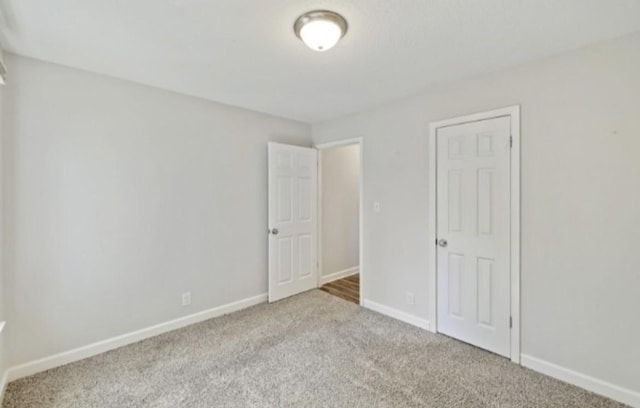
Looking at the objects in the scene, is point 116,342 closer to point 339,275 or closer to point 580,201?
point 339,275

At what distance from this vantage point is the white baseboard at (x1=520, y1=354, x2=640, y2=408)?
1852 millimetres

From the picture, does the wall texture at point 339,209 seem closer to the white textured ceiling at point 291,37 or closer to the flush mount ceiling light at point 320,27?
the white textured ceiling at point 291,37

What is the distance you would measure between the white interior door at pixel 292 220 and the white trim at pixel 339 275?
0.26 meters

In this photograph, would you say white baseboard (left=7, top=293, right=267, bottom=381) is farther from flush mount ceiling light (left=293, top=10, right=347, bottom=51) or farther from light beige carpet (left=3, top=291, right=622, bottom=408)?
flush mount ceiling light (left=293, top=10, right=347, bottom=51)

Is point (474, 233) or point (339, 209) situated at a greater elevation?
point (339, 209)

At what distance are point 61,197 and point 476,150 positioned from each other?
3355mm

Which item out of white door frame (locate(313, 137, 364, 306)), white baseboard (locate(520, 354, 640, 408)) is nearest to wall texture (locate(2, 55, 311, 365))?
white door frame (locate(313, 137, 364, 306))

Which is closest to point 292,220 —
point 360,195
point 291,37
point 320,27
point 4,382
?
point 360,195

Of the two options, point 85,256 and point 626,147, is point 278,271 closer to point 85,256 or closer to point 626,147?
point 85,256

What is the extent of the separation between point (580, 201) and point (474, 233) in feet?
2.45

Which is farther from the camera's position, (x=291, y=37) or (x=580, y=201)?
(x=580, y=201)

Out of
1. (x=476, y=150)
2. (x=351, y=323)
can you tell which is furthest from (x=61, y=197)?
(x=476, y=150)

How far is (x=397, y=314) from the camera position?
3.16m

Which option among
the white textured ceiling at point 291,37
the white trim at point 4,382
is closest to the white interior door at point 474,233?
the white textured ceiling at point 291,37
